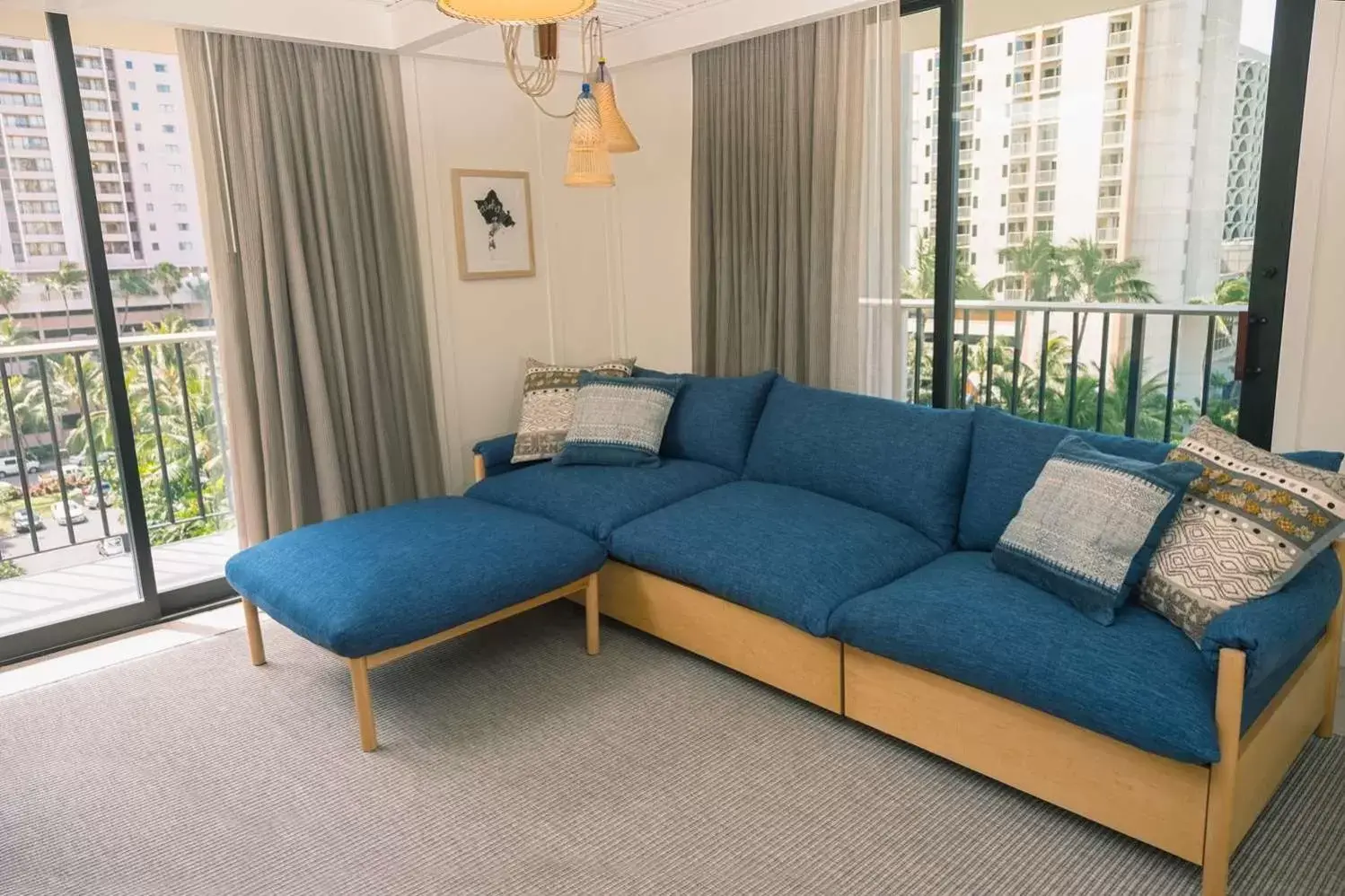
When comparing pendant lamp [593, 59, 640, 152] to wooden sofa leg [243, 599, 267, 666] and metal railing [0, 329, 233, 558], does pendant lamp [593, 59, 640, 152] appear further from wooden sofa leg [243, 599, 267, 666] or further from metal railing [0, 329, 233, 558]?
metal railing [0, 329, 233, 558]

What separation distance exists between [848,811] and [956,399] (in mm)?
2288

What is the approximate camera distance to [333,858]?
2.18m

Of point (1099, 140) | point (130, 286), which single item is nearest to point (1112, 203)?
point (1099, 140)

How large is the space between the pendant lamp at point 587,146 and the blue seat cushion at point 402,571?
4.14ft

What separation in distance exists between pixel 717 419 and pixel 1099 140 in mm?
1900

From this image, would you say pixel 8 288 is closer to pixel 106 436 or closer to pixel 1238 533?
pixel 106 436

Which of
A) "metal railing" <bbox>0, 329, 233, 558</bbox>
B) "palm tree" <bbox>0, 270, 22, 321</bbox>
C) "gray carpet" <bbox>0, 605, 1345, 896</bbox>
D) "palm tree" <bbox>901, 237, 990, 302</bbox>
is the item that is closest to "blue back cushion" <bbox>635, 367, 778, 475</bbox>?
"palm tree" <bbox>901, 237, 990, 302</bbox>

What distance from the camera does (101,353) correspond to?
3357 millimetres

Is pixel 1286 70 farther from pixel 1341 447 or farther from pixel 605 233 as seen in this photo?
pixel 605 233

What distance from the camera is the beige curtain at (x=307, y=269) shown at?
3.47 m

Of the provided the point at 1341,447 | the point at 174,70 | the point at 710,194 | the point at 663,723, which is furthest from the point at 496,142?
the point at 1341,447

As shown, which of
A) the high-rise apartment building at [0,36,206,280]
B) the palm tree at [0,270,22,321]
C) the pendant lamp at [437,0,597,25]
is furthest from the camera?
the palm tree at [0,270,22,321]

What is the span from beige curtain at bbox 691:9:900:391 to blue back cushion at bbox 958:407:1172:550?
943mm

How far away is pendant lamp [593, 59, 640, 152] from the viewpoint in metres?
2.98
